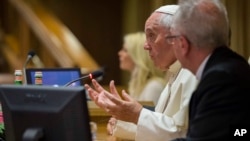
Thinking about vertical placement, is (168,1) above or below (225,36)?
below

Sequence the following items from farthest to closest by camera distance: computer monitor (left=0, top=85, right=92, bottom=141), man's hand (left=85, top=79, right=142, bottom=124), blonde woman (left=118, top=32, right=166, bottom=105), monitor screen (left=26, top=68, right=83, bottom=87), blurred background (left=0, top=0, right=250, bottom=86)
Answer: blurred background (left=0, top=0, right=250, bottom=86)
blonde woman (left=118, top=32, right=166, bottom=105)
monitor screen (left=26, top=68, right=83, bottom=87)
man's hand (left=85, top=79, right=142, bottom=124)
computer monitor (left=0, top=85, right=92, bottom=141)

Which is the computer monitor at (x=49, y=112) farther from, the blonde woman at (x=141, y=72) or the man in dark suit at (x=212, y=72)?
the blonde woman at (x=141, y=72)

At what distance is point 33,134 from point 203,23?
0.67 meters

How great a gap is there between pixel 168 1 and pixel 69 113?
3832mm

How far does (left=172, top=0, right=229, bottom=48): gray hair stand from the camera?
1.80 metres

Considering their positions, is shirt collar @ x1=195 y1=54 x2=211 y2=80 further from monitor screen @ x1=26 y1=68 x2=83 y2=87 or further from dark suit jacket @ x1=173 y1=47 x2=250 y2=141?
monitor screen @ x1=26 y1=68 x2=83 y2=87

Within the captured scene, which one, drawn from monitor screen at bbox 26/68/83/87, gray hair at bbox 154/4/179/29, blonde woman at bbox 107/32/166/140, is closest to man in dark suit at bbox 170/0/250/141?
gray hair at bbox 154/4/179/29

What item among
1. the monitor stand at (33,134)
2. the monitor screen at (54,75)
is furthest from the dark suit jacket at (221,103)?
the monitor screen at (54,75)

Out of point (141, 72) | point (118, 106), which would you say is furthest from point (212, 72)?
point (141, 72)

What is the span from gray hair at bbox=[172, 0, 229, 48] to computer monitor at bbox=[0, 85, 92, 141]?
1.32 ft

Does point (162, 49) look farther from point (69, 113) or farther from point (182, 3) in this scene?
point (69, 113)

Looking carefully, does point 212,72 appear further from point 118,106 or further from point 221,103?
point 118,106

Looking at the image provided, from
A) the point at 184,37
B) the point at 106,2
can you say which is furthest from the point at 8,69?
the point at 184,37

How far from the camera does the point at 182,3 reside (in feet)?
6.22
